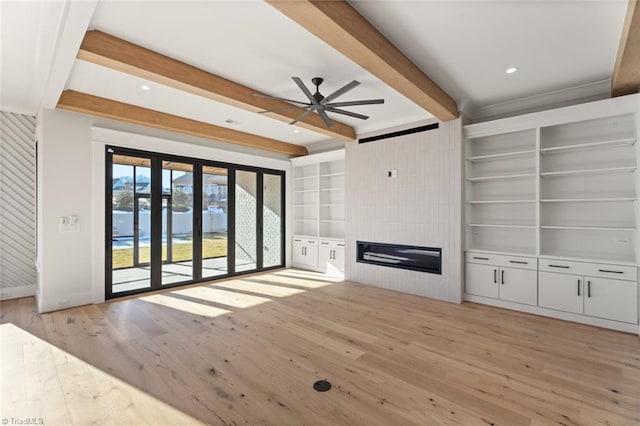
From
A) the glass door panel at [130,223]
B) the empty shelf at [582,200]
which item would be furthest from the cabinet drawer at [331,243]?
the empty shelf at [582,200]

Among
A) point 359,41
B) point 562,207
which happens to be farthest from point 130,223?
point 562,207

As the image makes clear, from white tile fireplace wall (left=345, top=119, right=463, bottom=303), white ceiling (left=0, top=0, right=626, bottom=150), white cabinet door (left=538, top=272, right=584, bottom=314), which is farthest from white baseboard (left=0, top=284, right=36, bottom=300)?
white cabinet door (left=538, top=272, right=584, bottom=314)

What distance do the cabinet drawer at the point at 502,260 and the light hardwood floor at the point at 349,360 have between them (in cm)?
67

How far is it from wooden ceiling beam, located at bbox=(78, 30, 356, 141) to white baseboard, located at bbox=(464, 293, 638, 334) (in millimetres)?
4013

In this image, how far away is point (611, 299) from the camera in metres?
3.61

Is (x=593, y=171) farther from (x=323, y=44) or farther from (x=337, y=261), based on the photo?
(x=337, y=261)

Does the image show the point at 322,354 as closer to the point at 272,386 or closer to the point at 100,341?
the point at 272,386

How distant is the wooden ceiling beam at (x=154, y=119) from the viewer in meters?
4.15

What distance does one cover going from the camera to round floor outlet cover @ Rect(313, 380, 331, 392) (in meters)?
2.39

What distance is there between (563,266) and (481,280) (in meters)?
1.03

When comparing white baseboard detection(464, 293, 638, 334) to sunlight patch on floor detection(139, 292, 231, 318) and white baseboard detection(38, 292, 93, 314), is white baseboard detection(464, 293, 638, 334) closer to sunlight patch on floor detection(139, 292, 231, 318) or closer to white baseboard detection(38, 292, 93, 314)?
sunlight patch on floor detection(139, 292, 231, 318)

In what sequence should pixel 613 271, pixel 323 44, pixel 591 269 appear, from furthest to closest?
pixel 591 269, pixel 613 271, pixel 323 44

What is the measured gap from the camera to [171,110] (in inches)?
190

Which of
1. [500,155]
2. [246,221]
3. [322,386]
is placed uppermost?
[500,155]
